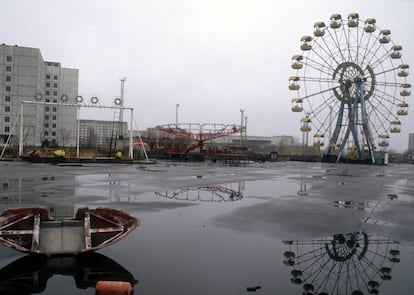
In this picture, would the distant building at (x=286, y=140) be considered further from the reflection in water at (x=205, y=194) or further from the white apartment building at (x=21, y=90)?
the reflection in water at (x=205, y=194)

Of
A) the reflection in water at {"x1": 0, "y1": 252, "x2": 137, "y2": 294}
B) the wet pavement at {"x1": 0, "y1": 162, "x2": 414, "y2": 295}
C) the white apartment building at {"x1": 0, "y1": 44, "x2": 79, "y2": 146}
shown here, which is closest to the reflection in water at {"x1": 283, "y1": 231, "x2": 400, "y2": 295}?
the wet pavement at {"x1": 0, "y1": 162, "x2": 414, "y2": 295}

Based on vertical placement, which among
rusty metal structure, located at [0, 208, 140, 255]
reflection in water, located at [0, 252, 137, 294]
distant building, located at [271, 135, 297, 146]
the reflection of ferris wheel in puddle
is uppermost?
→ distant building, located at [271, 135, 297, 146]

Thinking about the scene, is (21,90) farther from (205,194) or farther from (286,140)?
(286,140)

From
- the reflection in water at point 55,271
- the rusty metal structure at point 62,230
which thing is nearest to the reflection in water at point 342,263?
the reflection in water at point 55,271

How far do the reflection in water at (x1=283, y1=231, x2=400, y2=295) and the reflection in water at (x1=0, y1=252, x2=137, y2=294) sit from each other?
7.15ft

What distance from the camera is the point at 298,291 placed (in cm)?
423

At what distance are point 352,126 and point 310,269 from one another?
160ft

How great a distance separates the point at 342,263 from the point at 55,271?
379 centimetres

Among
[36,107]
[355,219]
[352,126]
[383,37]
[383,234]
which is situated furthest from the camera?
[36,107]

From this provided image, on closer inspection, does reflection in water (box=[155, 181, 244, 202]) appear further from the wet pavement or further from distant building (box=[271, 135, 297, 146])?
distant building (box=[271, 135, 297, 146])

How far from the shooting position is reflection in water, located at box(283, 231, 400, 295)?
4430 mm

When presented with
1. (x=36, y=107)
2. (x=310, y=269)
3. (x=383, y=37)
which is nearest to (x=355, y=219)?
(x=310, y=269)

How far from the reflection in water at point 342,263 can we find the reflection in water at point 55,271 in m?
2.18

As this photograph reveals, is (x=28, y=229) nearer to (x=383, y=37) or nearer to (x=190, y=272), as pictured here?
(x=190, y=272)
